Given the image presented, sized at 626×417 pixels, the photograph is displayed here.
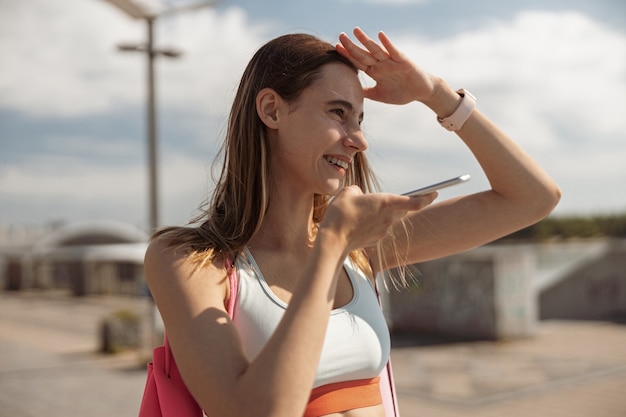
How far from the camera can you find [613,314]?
14.6 metres

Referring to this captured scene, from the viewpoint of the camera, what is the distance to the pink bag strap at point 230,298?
1.70 meters

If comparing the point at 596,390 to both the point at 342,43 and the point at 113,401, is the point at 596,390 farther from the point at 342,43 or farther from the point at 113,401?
the point at 342,43

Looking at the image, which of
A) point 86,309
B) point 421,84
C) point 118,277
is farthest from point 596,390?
point 118,277

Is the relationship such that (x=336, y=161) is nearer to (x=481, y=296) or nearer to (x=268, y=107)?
(x=268, y=107)

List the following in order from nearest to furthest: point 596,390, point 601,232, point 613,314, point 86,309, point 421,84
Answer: point 421,84
point 596,390
point 613,314
point 86,309
point 601,232

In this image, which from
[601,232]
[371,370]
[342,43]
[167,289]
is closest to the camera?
[167,289]

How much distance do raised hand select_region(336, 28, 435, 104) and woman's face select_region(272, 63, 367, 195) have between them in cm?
10

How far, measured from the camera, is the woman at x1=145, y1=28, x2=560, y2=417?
1489 mm

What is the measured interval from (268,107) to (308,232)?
391 mm

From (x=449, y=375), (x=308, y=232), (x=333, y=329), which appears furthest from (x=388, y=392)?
(x=449, y=375)

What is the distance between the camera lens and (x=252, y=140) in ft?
6.40

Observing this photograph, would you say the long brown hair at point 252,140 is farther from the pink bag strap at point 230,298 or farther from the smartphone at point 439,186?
the smartphone at point 439,186

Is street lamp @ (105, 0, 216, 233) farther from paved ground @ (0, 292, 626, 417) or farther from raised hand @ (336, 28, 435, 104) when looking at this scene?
raised hand @ (336, 28, 435, 104)

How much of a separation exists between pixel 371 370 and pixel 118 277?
1943cm
